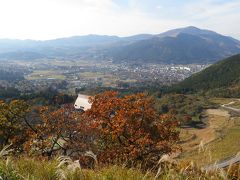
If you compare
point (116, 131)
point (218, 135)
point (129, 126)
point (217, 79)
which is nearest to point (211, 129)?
point (218, 135)

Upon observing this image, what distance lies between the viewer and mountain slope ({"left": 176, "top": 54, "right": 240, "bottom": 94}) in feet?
553

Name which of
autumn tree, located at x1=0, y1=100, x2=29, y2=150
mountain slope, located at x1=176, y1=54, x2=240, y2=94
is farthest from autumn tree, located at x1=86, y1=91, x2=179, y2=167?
mountain slope, located at x1=176, y1=54, x2=240, y2=94

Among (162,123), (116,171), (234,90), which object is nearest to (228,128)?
(234,90)

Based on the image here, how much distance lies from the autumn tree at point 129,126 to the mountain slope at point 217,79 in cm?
13968

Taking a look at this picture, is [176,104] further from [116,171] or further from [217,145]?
[116,171]

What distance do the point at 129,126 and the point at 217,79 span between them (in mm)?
166852

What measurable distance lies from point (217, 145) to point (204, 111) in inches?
1627

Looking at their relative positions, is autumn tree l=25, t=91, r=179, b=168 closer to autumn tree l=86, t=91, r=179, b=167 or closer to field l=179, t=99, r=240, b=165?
autumn tree l=86, t=91, r=179, b=167

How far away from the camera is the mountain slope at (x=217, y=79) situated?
169 m

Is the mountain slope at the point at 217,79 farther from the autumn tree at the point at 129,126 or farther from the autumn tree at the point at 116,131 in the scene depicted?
the autumn tree at the point at 129,126

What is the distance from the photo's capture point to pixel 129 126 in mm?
20828

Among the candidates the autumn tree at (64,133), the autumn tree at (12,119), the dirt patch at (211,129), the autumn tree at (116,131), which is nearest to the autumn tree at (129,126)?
the autumn tree at (116,131)

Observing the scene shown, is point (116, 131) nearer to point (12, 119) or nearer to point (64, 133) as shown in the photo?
point (64, 133)

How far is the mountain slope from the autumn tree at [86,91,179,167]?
139679 mm
